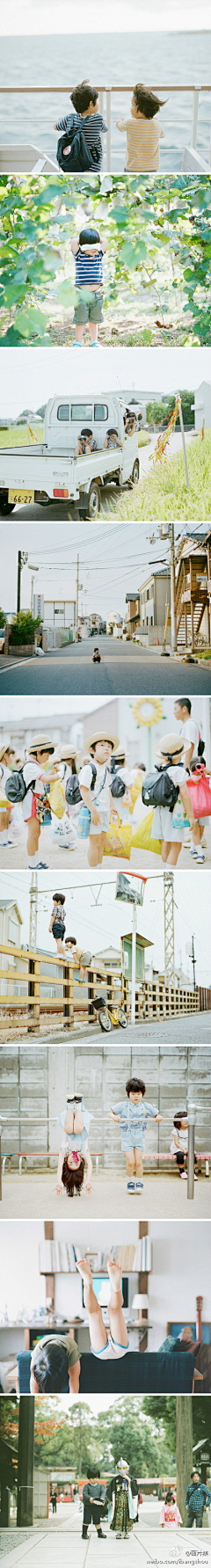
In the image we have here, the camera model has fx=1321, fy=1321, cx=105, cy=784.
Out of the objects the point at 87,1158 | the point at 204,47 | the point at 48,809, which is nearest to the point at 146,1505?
the point at 87,1158

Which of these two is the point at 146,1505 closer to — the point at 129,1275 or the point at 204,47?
the point at 129,1275

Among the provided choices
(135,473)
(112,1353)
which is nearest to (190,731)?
(135,473)

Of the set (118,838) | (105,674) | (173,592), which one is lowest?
(118,838)

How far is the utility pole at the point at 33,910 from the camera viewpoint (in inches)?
159

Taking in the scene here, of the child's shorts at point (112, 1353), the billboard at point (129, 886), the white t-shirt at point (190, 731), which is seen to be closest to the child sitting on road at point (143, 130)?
the white t-shirt at point (190, 731)

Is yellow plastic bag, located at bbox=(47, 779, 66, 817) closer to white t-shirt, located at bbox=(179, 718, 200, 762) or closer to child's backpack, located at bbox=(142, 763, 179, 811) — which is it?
child's backpack, located at bbox=(142, 763, 179, 811)

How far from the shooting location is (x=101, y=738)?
3.97m

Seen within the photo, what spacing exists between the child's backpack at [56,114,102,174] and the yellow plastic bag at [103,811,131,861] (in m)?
1.93

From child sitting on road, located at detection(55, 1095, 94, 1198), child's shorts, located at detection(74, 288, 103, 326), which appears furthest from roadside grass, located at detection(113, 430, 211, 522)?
child sitting on road, located at detection(55, 1095, 94, 1198)

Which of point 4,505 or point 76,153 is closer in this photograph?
point 76,153

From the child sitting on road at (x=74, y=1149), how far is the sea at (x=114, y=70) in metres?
2.86

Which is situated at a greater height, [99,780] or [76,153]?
[76,153]

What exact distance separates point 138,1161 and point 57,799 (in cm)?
114

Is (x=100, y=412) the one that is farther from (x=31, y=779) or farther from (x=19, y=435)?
(x=31, y=779)
